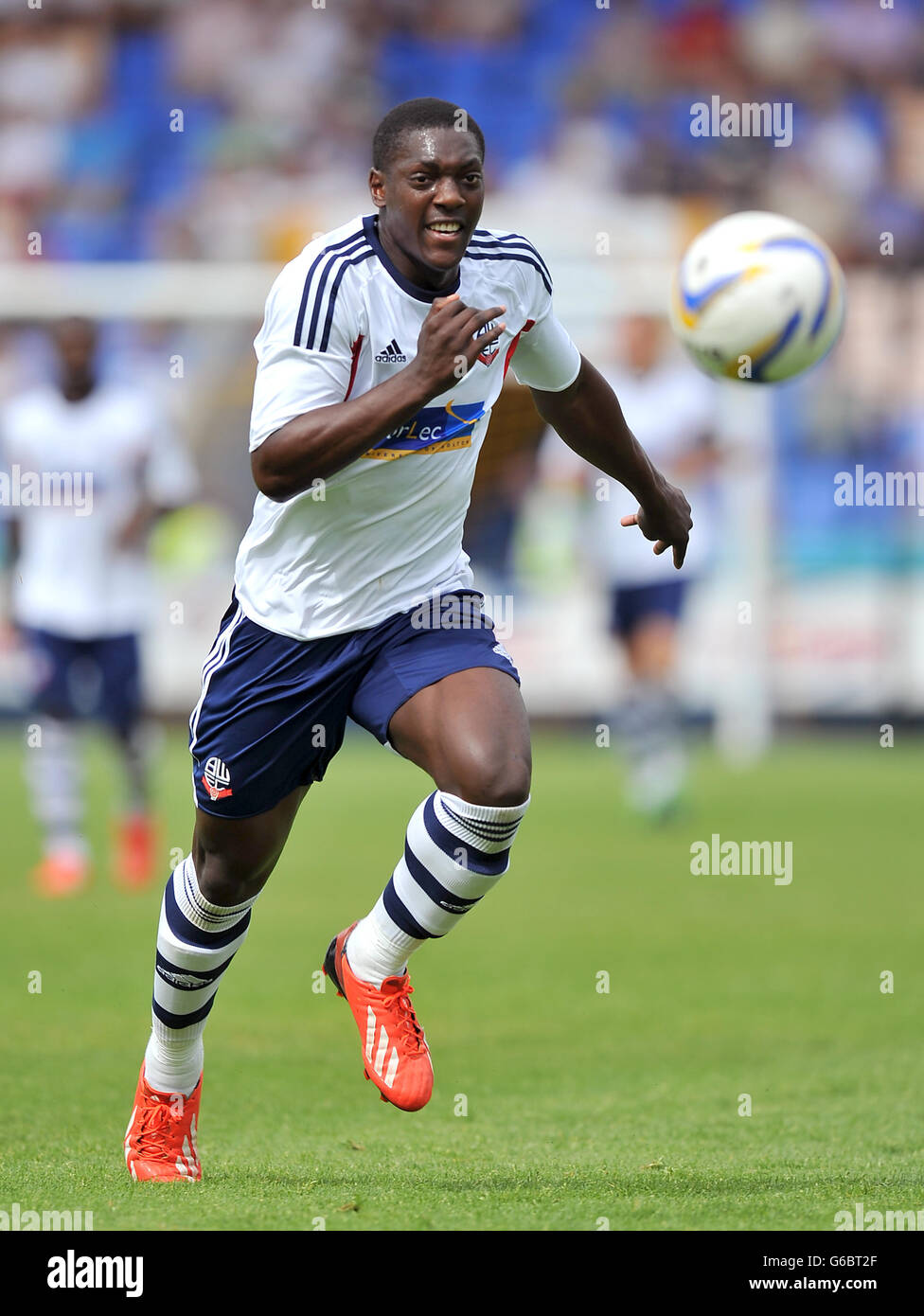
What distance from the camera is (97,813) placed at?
12.9 metres

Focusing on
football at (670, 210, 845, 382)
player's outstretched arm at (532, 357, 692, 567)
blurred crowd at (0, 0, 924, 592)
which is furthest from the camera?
blurred crowd at (0, 0, 924, 592)

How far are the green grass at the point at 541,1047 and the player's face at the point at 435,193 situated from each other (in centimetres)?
211

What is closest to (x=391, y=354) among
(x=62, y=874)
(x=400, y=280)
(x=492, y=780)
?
(x=400, y=280)

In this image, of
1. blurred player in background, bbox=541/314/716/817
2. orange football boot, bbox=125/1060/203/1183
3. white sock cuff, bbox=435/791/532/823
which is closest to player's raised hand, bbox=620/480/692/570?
white sock cuff, bbox=435/791/532/823

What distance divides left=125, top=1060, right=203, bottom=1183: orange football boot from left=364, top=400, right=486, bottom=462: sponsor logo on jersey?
170 centimetres

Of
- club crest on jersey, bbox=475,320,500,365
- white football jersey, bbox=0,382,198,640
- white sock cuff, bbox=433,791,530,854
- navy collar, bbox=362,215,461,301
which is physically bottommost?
white sock cuff, bbox=433,791,530,854

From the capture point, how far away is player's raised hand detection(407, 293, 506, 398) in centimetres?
388

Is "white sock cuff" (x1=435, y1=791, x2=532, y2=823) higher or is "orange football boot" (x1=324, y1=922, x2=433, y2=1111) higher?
"white sock cuff" (x1=435, y1=791, x2=532, y2=823)

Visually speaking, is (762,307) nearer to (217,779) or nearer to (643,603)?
(217,779)

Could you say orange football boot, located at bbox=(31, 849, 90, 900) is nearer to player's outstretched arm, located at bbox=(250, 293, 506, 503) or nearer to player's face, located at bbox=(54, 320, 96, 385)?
player's face, located at bbox=(54, 320, 96, 385)

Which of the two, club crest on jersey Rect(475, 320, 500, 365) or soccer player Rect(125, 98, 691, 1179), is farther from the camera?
club crest on jersey Rect(475, 320, 500, 365)

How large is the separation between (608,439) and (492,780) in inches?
46.6

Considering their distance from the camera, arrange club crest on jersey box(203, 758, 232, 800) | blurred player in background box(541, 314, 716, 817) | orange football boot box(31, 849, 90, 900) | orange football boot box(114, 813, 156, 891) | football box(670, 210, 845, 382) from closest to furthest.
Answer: club crest on jersey box(203, 758, 232, 800)
football box(670, 210, 845, 382)
orange football boot box(31, 849, 90, 900)
orange football boot box(114, 813, 156, 891)
blurred player in background box(541, 314, 716, 817)

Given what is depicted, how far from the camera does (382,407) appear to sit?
3.89m
